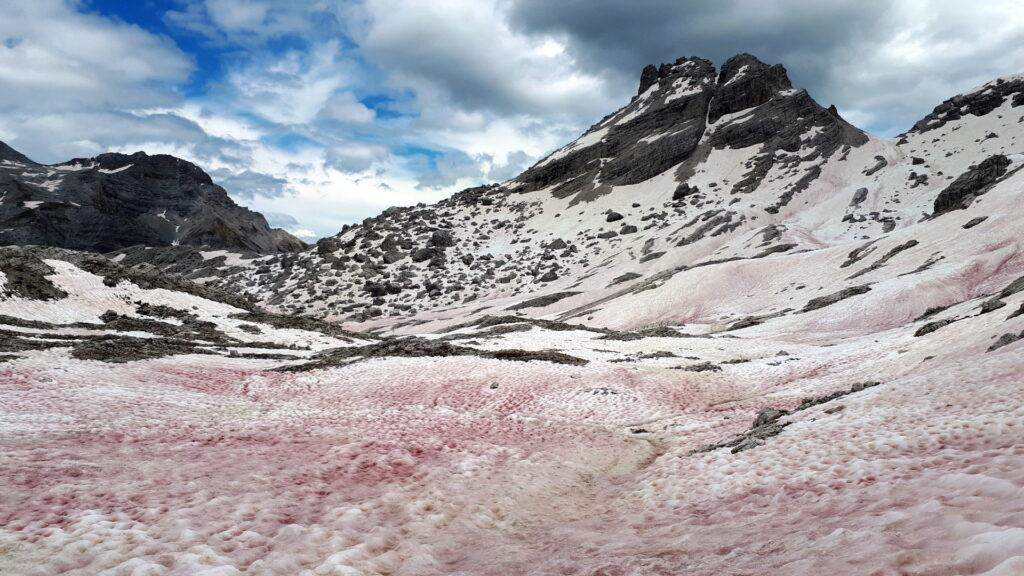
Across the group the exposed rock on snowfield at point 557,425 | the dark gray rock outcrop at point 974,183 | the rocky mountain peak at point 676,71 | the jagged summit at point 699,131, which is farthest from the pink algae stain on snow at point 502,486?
the rocky mountain peak at point 676,71

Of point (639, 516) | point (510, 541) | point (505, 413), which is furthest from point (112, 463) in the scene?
point (505, 413)

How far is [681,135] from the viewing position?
14838 centimetres

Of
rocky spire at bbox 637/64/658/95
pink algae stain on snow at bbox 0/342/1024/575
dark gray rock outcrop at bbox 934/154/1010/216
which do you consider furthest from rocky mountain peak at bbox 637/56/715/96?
pink algae stain on snow at bbox 0/342/1024/575

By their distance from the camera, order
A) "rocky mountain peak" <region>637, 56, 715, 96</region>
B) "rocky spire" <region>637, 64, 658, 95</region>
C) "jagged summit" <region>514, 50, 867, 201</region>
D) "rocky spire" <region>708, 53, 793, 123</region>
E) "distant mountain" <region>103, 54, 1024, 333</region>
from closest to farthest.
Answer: "distant mountain" <region>103, 54, 1024, 333</region> → "jagged summit" <region>514, 50, 867, 201</region> → "rocky spire" <region>708, 53, 793, 123</region> → "rocky mountain peak" <region>637, 56, 715, 96</region> → "rocky spire" <region>637, 64, 658, 95</region>

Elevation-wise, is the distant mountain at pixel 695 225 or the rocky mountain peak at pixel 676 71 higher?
the rocky mountain peak at pixel 676 71

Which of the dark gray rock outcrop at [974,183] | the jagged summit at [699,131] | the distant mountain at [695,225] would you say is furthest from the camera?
the jagged summit at [699,131]

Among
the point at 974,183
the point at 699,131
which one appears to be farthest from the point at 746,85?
the point at 974,183

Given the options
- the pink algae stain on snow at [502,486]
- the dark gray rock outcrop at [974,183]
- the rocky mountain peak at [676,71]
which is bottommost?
the pink algae stain on snow at [502,486]

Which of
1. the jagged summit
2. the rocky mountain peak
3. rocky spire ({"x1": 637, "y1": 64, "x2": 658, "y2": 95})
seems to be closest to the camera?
the jagged summit

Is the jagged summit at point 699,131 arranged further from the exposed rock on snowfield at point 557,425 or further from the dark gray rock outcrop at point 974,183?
the exposed rock on snowfield at point 557,425

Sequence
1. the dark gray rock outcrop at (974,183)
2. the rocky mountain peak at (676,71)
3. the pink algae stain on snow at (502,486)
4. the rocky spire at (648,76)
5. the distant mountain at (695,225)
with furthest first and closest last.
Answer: the rocky spire at (648,76) < the rocky mountain peak at (676,71) < the dark gray rock outcrop at (974,183) < the distant mountain at (695,225) < the pink algae stain on snow at (502,486)

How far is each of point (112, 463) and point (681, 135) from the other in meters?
153

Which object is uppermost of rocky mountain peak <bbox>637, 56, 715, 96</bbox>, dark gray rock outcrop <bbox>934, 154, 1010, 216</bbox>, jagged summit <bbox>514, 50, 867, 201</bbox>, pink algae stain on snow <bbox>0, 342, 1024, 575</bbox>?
rocky mountain peak <bbox>637, 56, 715, 96</bbox>

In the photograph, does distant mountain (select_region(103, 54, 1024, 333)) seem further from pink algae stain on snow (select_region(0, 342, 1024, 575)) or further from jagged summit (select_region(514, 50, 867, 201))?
pink algae stain on snow (select_region(0, 342, 1024, 575))
